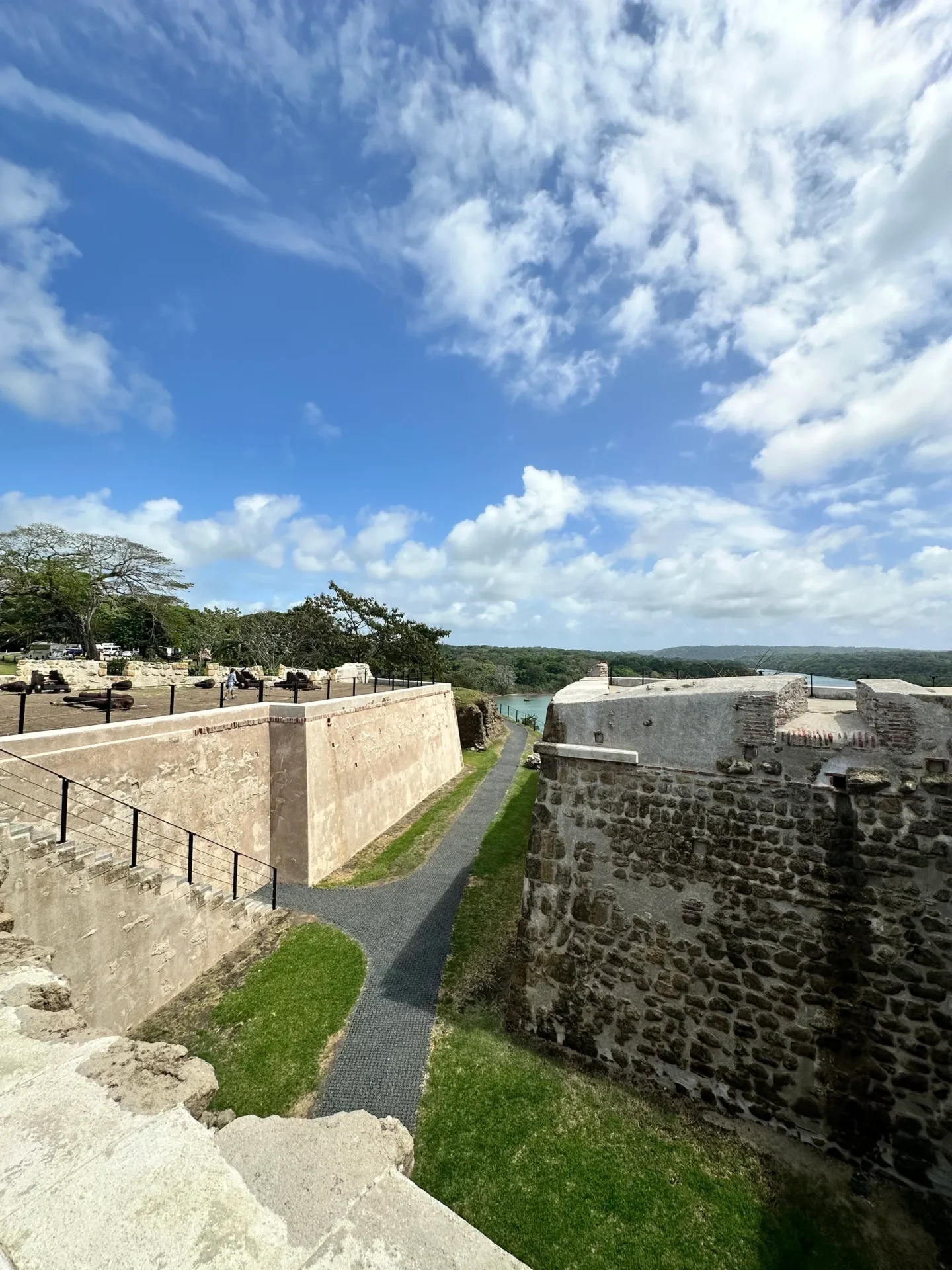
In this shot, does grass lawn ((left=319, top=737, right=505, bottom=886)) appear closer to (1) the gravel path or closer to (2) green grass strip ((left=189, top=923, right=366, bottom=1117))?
(1) the gravel path

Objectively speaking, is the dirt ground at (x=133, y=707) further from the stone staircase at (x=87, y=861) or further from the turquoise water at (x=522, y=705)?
the turquoise water at (x=522, y=705)

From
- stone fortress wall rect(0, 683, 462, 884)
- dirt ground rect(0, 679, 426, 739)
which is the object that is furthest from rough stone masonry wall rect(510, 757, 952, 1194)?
dirt ground rect(0, 679, 426, 739)

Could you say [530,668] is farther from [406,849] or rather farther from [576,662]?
[406,849]

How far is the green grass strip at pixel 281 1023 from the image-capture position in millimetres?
6211

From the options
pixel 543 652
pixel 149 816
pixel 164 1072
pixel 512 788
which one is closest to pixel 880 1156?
pixel 164 1072

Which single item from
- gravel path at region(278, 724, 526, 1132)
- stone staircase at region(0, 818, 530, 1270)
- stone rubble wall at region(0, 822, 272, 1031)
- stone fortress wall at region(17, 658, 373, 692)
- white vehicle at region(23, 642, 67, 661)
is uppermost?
white vehicle at region(23, 642, 67, 661)

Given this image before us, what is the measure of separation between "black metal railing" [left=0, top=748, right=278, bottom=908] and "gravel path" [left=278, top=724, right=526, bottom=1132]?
1.30 m

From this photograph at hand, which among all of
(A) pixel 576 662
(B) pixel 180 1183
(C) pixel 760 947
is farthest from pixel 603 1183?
(A) pixel 576 662

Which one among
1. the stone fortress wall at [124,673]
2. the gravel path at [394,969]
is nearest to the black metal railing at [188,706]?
the stone fortress wall at [124,673]

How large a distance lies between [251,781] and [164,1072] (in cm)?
928

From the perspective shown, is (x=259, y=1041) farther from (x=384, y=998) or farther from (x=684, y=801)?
(x=684, y=801)

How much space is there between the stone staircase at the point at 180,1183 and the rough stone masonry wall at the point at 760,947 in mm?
4023

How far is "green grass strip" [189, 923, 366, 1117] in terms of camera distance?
245 inches

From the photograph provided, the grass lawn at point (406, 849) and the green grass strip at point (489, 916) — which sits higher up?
the green grass strip at point (489, 916)
